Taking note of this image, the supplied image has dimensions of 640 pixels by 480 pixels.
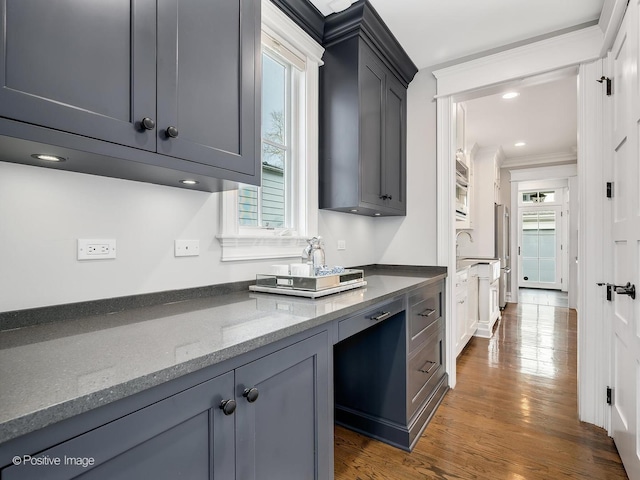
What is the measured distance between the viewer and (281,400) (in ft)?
3.43

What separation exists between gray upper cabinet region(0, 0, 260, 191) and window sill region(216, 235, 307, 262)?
36 cm

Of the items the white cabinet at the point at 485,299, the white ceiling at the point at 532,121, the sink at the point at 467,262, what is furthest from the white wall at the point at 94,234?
the white cabinet at the point at 485,299

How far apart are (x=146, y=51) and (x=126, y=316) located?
89 centimetres

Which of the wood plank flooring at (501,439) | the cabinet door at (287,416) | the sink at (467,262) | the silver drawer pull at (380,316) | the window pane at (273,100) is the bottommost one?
the wood plank flooring at (501,439)

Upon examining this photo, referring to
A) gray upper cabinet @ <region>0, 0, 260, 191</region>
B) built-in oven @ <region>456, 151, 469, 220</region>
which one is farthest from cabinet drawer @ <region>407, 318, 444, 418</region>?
built-in oven @ <region>456, 151, 469, 220</region>

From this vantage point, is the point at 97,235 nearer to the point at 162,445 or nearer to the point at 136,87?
the point at 136,87

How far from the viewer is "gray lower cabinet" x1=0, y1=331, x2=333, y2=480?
0.61m

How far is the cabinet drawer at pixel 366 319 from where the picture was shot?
52.9 inches

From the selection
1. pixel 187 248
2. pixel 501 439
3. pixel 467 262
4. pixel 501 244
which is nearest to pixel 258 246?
pixel 187 248

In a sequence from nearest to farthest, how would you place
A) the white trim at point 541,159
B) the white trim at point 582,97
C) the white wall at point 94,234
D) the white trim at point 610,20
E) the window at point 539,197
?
the white wall at point 94,234
the white trim at point 610,20
the white trim at point 582,97
the white trim at point 541,159
the window at point 539,197

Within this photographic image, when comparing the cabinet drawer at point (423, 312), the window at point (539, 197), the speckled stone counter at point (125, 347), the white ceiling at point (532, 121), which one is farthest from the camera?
the window at point (539, 197)

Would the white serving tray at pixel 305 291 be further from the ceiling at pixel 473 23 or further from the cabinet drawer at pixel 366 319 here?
the ceiling at pixel 473 23

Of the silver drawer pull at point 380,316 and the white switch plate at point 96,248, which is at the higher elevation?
the white switch plate at point 96,248

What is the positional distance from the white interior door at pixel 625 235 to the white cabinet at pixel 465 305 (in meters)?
1.21
